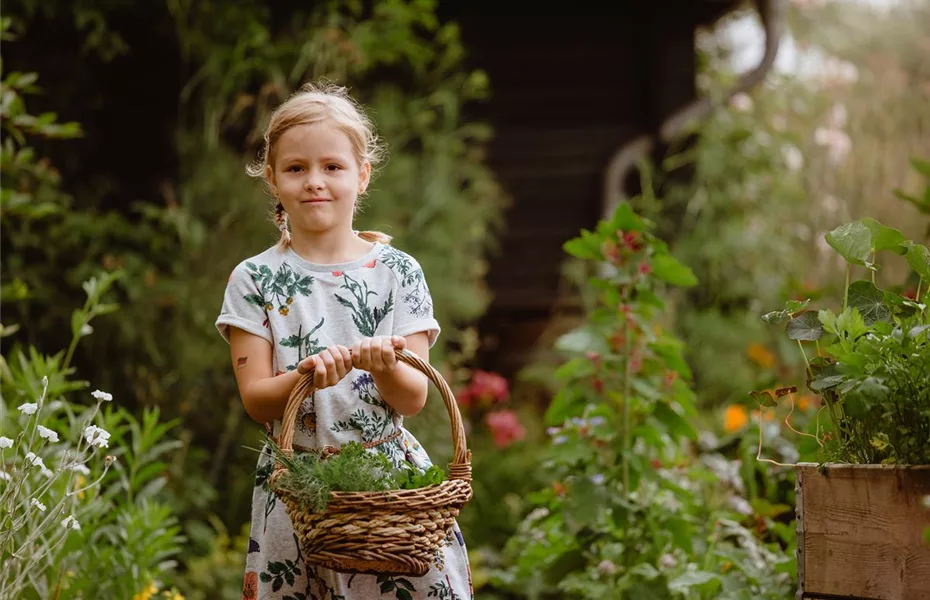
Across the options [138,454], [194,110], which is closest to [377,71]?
[194,110]

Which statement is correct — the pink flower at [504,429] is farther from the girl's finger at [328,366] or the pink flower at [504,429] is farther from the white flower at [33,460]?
the girl's finger at [328,366]

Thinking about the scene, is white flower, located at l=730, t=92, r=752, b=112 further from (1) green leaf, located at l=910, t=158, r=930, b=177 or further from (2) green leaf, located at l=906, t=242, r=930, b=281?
(2) green leaf, located at l=906, t=242, r=930, b=281

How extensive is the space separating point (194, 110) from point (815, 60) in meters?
8.15

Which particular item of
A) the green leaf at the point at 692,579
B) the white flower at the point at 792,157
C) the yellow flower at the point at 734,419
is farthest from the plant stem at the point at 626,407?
the white flower at the point at 792,157

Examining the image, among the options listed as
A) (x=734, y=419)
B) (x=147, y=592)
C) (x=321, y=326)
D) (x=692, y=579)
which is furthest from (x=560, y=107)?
(x=321, y=326)

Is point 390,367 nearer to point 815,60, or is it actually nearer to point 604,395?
point 604,395

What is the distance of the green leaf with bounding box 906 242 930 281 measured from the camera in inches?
87.2

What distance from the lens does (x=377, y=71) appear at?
23.8 ft

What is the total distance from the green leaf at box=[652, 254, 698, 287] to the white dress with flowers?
1237 millimetres

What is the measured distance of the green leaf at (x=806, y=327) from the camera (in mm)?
2221

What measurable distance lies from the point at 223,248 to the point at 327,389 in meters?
3.35

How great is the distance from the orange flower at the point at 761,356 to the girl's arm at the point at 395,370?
5.32 metres

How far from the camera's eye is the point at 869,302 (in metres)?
2.26

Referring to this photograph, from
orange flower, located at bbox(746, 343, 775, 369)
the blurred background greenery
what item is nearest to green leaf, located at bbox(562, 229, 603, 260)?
the blurred background greenery
